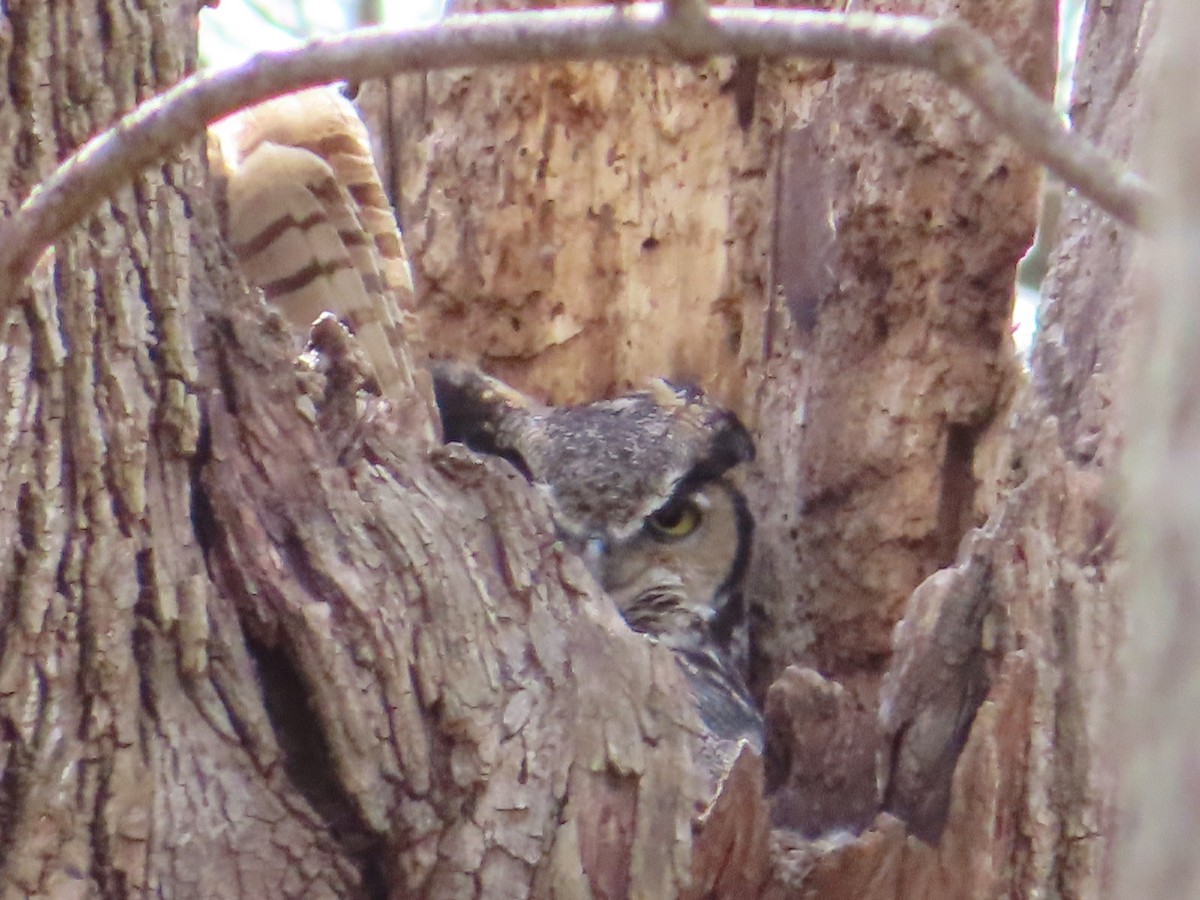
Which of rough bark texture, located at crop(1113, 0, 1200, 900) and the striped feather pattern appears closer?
rough bark texture, located at crop(1113, 0, 1200, 900)

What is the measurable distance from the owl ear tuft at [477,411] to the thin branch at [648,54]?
1.43 meters

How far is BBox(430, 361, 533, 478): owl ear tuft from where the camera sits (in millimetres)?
2291

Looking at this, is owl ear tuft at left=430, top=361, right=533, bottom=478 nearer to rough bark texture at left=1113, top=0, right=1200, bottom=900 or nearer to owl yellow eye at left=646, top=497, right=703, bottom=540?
owl yellow eye at left=646, top=497, right=703, bottom=540

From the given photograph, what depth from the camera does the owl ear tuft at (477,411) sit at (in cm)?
229

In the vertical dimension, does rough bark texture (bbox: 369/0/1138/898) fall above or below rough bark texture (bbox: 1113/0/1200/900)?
above

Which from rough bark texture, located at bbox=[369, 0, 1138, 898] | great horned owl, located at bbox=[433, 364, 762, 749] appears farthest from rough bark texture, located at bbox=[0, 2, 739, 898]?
great horned owl, located at bbox=[433, 364, 762, 749]

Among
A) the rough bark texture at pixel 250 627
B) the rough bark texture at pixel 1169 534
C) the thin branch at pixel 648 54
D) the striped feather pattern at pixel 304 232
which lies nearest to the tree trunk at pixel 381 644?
the rough bark texture at pixel 250 627

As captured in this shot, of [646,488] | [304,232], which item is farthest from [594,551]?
[304,232]

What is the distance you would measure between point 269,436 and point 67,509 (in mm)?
200

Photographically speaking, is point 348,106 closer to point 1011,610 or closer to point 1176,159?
point 1011,610

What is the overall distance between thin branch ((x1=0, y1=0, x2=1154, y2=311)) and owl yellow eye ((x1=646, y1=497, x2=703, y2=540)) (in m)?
1.54

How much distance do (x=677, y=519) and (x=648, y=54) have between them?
1.61m

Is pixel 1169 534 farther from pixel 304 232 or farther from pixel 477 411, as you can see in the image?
pixel 477 411

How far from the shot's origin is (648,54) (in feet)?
2.63
